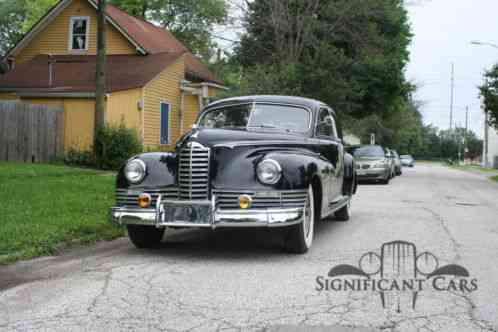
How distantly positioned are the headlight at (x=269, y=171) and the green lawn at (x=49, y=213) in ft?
8.43

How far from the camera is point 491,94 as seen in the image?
2917 centimetres

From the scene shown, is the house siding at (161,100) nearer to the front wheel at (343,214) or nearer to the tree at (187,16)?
the front wheel at (343,214)


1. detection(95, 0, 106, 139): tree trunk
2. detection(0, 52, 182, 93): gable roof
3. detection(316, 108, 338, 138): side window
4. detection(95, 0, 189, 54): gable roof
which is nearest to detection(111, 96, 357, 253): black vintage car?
detection(316, 108, 338, 138): side window

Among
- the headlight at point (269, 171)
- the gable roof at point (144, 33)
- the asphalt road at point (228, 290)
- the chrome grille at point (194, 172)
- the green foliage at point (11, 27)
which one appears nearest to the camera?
the asphalt road at point (228, 290)

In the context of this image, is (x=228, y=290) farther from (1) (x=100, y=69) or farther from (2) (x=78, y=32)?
(2) (x=78, y=32)

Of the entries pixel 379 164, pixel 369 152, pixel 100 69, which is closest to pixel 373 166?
pixel 379 164

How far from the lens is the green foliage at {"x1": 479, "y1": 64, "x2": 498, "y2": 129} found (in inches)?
1142

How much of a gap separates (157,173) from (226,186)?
0.85 meters

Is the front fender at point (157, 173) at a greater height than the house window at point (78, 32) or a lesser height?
lesser

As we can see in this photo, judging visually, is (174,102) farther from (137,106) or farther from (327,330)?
(327,330)

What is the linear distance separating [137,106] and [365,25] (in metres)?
14.3

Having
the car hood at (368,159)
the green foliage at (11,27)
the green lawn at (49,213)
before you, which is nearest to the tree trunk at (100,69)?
the green lawn at (49,213)

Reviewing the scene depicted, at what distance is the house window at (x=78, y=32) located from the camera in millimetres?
29234

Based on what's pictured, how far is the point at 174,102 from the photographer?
27547 millimetres
